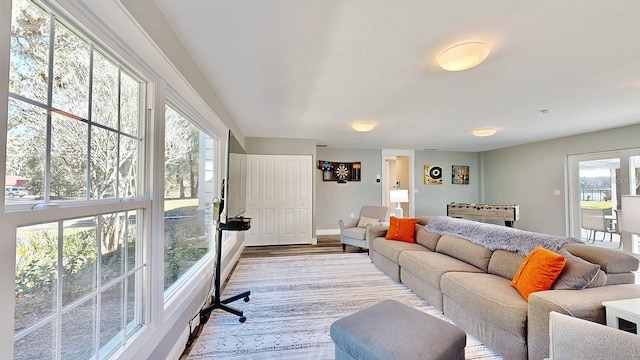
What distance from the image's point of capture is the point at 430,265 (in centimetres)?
255

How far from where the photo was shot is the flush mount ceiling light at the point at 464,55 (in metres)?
1.76

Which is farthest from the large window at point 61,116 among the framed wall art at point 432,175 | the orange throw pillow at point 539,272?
the framed wall art at point 432,175

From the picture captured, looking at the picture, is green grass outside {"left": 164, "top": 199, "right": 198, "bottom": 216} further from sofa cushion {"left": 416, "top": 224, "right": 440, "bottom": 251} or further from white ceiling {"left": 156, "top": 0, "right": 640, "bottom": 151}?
sofa cushion {"left": 416, "top": 224, "right": 440, "bottom": 251}

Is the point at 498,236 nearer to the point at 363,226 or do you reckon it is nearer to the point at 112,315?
the point at 363,226

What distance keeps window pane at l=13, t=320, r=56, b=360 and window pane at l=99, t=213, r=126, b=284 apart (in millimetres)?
280

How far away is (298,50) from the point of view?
1912 millimetres

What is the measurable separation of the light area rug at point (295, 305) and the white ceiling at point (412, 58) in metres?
2.28

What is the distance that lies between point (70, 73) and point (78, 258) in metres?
0.74

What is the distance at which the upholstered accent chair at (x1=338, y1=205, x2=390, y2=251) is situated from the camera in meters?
4.54

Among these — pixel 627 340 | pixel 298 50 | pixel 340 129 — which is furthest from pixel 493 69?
pixel 340 129

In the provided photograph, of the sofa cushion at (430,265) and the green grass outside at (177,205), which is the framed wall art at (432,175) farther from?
the green grass outside at (177,205)

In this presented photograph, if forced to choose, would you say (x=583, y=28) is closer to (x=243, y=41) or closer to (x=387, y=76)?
(x=387, y=76)

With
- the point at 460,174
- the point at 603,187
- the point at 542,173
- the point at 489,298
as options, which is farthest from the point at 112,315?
the point at 460,174

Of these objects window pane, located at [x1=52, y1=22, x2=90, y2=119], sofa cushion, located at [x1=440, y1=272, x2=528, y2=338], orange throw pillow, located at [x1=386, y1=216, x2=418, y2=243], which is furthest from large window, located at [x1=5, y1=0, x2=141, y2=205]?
orange throw pillow, located at [x1=386, y1=216, x2=418, y2=243]
